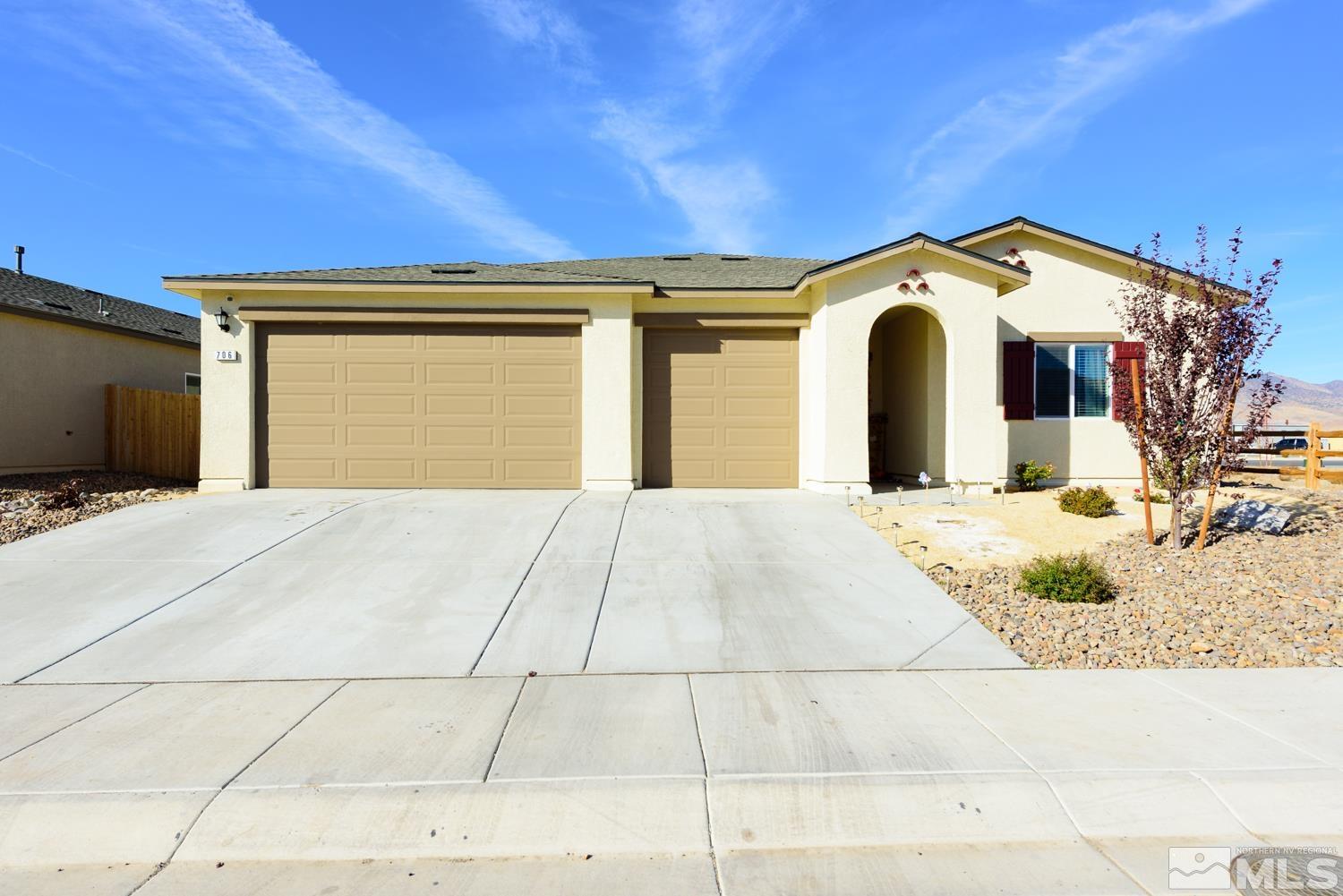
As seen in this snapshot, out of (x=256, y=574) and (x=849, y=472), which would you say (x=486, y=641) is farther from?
(x=849, y=472)

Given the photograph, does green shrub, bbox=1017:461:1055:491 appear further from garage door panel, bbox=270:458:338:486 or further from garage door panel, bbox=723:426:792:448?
garage door panel, bbox=270:458:338:486

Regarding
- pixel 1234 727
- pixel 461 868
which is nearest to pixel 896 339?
pixel 1234 727

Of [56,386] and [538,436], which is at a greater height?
[56,386]

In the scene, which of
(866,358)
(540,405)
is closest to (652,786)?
(540,405)

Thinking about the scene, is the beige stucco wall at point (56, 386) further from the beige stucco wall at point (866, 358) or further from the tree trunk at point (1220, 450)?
the tree trunk at point (1220, 450)

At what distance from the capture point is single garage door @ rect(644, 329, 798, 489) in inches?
495

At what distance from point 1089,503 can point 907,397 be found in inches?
172

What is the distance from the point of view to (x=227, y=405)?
39.4 feet

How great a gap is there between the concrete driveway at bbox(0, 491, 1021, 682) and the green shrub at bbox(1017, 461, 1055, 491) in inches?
168

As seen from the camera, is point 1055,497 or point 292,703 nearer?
point 292,703

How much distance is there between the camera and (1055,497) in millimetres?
11469

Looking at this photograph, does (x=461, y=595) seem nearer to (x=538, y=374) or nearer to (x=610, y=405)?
(x=610, y=405)

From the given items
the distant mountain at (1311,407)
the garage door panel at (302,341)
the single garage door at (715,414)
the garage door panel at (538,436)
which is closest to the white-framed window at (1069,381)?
the single garage door at (715,414)

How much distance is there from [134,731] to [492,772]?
2.41 meters
